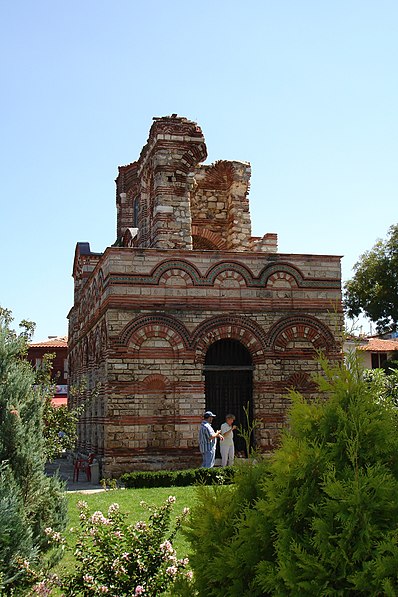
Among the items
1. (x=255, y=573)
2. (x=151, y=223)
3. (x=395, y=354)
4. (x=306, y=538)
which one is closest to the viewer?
(x=306, y=538)

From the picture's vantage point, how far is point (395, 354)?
30.2 metres

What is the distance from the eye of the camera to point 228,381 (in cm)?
1562

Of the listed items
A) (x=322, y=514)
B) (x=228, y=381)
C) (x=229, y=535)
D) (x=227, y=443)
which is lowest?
(x=227, y=443)

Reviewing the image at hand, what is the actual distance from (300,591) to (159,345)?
12.2 meters

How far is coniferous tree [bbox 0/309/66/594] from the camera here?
4.47 meters

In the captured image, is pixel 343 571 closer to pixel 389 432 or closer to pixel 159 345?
pixel 389 432

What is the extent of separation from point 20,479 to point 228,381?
11099 mm

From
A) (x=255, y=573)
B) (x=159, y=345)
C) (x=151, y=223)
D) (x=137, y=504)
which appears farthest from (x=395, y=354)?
(x=255, y=573)

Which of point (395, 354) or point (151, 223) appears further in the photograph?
point (395, 354)

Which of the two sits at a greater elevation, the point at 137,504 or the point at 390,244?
the point at 390,244

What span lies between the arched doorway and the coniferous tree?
1041 centimetres

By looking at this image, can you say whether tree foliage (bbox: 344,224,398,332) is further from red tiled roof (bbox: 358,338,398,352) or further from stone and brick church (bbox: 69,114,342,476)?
stone and brick church (bbox: 69,114,342,476)

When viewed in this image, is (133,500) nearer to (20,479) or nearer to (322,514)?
(20,479)

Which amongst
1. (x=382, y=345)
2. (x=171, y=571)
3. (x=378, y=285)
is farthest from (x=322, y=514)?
(x=382, y=345)
